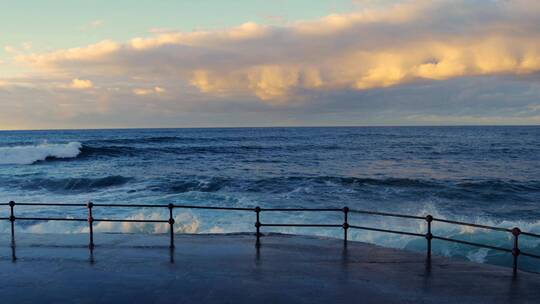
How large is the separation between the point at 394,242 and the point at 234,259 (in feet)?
22.7

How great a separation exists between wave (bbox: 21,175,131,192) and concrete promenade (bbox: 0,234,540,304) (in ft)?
58.5

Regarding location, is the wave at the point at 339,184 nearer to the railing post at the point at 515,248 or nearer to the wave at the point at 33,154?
the railing post at the point at 515,248

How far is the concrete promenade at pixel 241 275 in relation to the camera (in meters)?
5.71

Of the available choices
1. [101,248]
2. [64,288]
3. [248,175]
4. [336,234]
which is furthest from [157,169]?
[64,288]

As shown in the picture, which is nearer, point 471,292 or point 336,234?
point 471,292

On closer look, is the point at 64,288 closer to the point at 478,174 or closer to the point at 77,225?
the point at 77,225

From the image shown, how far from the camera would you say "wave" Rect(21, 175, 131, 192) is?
1000 inches

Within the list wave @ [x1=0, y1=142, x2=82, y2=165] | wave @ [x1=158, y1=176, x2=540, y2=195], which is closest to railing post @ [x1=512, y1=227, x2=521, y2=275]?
wave @ [x1=158, y1=176, x2=540, y2=195]

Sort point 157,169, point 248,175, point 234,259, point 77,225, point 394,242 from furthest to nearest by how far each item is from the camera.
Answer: point 157,169 < point 248,175 < point 77,225 < point 394,242 < point 234,259

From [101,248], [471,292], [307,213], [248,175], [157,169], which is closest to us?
[471,292]

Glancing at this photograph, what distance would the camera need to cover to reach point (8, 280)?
6.34m

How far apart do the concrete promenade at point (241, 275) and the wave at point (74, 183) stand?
17818 millimetres

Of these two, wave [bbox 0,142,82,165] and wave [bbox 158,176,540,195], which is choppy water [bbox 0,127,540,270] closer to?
wave [bbox 158,176,540,195]

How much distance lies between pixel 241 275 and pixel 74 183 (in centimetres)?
2357
